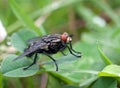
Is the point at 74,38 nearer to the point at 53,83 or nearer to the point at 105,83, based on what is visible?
the point at 53,83

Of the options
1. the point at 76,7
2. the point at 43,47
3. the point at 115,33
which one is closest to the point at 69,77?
the point at 43,47

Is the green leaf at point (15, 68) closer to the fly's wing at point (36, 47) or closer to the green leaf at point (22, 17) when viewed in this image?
the fly's wing at point (36, 47)

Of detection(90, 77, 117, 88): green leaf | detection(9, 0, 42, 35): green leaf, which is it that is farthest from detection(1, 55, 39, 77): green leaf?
detection(9, 0, 42, 35): green leaf

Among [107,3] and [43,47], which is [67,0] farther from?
[43,47]

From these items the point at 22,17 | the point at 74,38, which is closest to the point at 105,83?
the point at 22,17

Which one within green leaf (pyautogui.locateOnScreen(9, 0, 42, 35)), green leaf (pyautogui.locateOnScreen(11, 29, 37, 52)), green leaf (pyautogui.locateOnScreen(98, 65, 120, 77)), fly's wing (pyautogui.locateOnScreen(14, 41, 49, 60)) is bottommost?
green leaf (pyautogui.locateOnScreen(98, 65, 120, 77))

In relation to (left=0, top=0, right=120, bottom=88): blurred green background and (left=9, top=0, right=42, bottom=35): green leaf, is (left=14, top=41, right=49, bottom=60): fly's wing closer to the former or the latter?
(left=0, top=0, right=120, bottom=88): blurred green background

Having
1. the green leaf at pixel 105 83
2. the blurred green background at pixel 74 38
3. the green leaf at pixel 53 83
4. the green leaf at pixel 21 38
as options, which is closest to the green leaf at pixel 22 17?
the blurred green background at pixel 74 38

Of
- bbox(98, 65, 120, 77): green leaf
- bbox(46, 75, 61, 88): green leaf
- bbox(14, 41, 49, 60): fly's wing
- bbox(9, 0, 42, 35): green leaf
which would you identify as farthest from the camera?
bbox(9, 0, 42, 35): green leaf

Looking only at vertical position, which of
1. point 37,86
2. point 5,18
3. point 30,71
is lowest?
point 37,86
